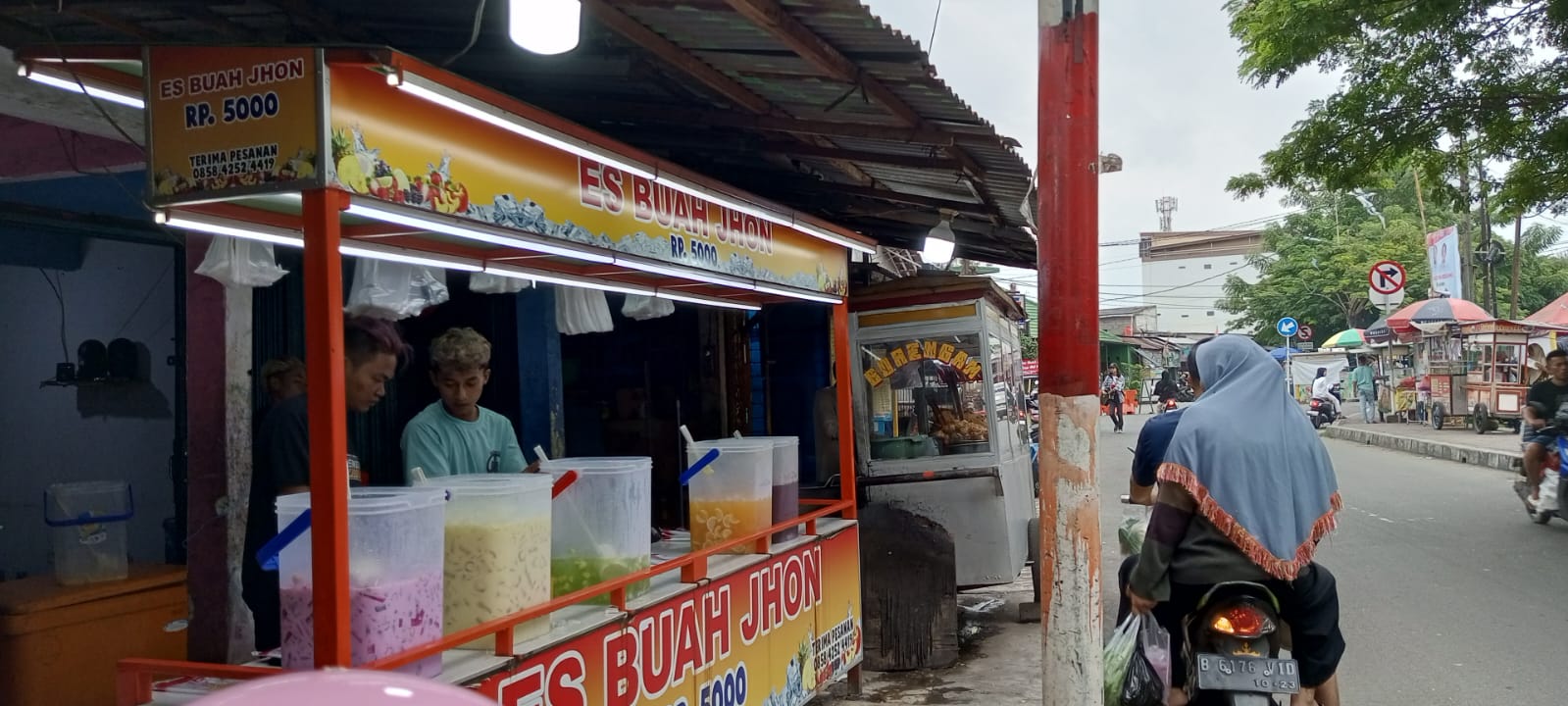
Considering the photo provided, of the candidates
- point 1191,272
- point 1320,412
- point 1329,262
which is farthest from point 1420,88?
point 1191,272

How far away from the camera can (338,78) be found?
2.32m

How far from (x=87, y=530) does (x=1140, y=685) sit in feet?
12.5

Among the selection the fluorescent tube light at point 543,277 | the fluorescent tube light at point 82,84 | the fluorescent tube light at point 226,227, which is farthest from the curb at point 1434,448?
the fluorescent tube light at point 82,84

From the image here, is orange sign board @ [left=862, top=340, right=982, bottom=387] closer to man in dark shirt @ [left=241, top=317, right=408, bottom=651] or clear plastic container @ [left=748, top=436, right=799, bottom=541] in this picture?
clear plastic container @ [left=748, top=436, right=799, bottom=541]

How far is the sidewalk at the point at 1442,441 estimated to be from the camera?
15.3 metres

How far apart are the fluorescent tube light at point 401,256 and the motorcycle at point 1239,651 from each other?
2.76 m

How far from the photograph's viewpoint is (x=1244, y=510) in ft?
11.3

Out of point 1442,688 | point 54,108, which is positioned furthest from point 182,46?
point 1442,688

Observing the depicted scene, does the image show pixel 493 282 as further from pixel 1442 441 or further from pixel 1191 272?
pixel 1191 272

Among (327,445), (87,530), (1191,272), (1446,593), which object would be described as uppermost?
(1191,272)

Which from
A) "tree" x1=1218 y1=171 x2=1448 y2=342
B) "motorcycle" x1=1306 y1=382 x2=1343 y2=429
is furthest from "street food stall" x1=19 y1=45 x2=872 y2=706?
"tree" x1=1218 y1=171 x2=1448 y2=342

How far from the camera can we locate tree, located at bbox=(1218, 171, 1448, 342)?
32.5 meters

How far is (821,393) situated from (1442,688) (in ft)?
12.7

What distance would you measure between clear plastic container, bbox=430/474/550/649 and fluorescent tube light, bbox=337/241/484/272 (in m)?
0.72
